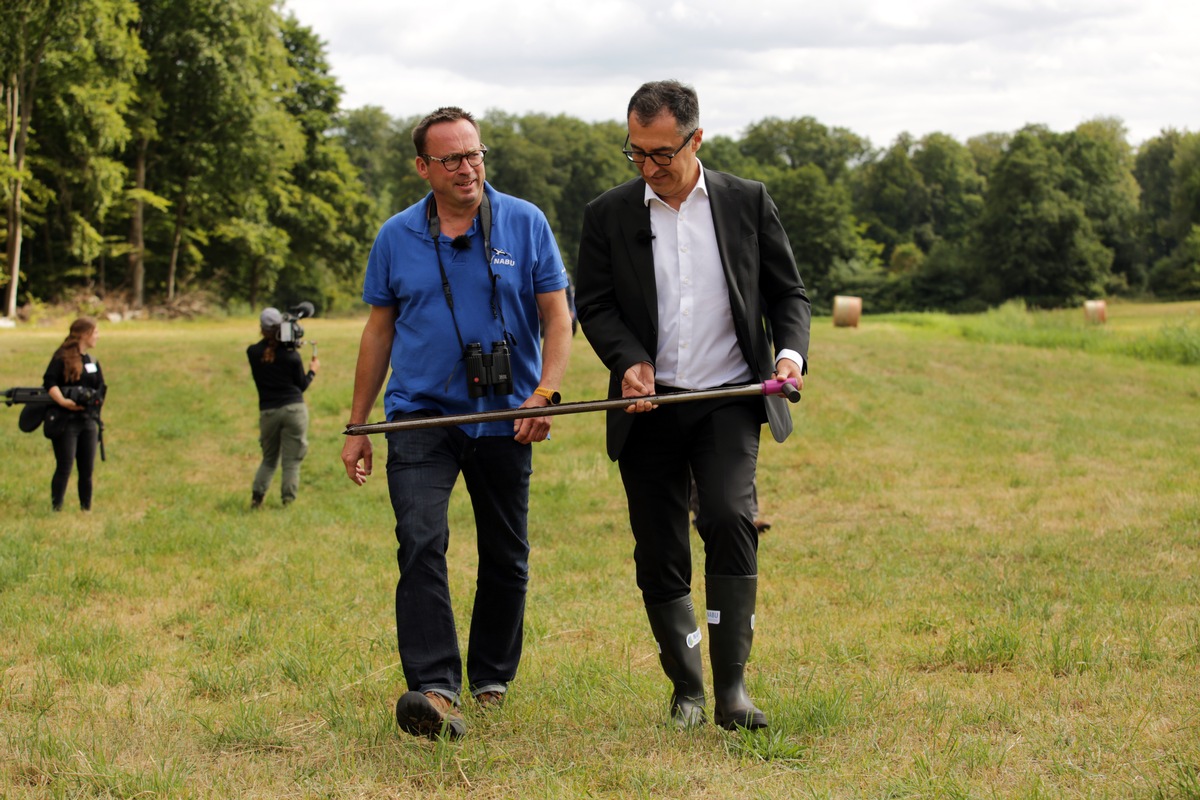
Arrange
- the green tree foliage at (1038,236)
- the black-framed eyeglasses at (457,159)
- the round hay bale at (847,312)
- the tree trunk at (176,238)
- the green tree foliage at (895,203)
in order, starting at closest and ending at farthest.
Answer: the black-framed eyeglasses at (457,159) → the round hay bale at (847,312) → the tree trunk at (176,238) → the green tree foliage at (1038,236) → the green tree foliage at (895,203)

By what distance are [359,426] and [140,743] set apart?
1.36 metres

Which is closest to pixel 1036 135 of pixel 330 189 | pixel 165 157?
pixel 330 189

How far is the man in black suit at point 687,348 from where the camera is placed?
4508 millimetres

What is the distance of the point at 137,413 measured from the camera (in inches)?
762

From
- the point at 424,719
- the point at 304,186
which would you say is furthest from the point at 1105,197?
the point at 424,719

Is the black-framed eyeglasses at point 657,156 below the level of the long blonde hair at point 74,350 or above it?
above

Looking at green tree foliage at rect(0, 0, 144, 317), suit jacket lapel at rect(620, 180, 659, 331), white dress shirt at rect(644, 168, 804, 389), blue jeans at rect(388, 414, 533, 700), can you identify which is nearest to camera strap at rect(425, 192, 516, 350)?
blue jeans at rect(388, 414, 533, 700)

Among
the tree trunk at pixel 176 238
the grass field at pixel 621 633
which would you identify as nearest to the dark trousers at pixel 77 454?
the grass field at pixel 621 633

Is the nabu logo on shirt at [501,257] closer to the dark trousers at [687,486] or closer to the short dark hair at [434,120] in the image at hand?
the short dark hair at [434,120]

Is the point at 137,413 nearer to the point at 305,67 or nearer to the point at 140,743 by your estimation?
the point at 140,743

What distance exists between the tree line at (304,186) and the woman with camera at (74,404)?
2833 cm

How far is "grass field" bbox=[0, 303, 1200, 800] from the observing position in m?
3.92

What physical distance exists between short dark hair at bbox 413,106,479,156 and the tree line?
3659 centimetres

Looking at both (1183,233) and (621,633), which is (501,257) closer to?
(621,633)
